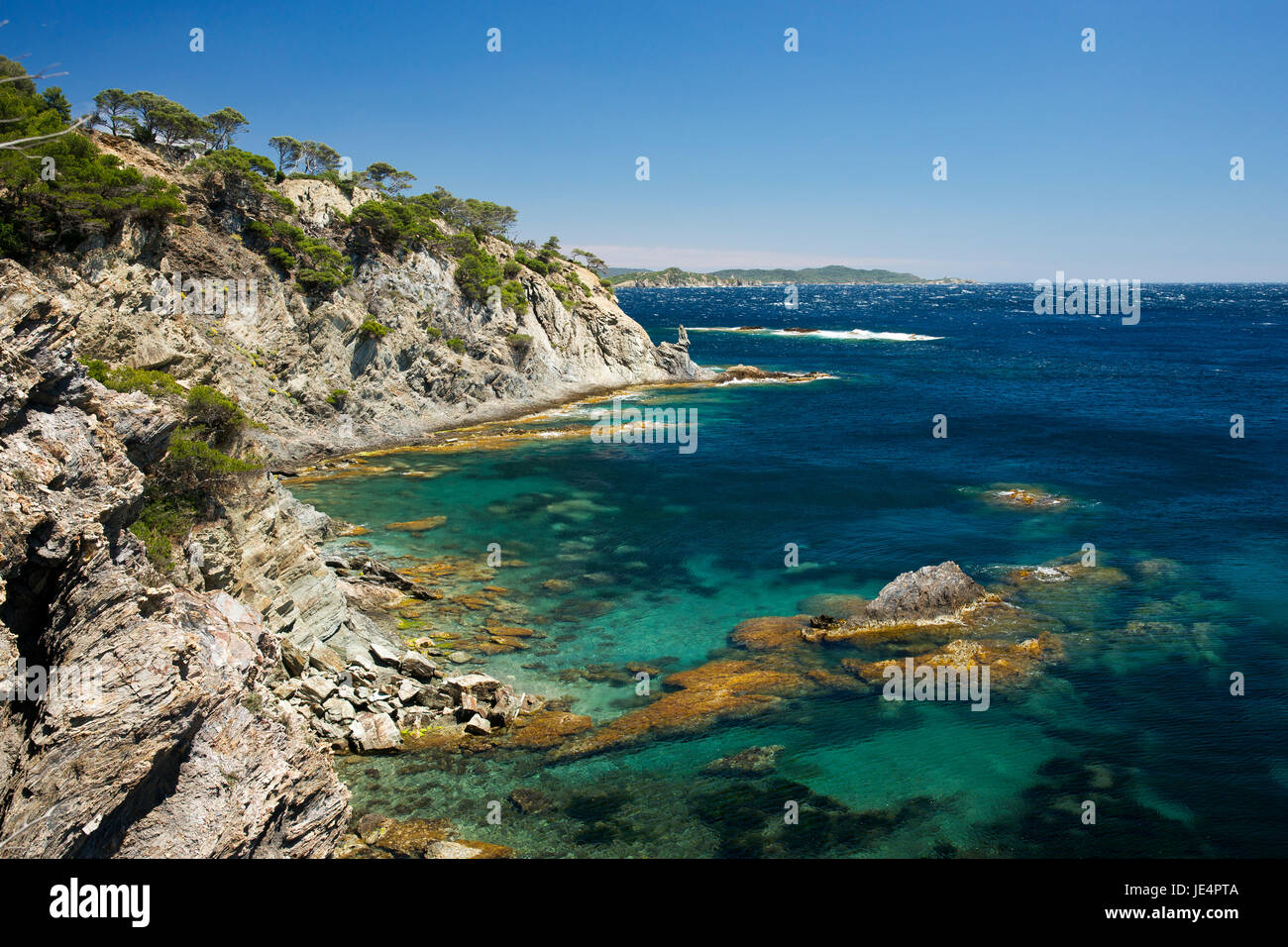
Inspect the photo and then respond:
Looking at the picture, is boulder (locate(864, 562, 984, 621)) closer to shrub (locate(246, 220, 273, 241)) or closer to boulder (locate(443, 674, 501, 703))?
boulder (locate(443, 674, 501, 703))

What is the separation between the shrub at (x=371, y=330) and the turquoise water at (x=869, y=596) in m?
12.2

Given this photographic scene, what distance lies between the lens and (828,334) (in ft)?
491

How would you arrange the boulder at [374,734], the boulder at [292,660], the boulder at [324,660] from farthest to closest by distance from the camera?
the boulder at [324,660]
the boulder at [292,660]
the boulder at [374,734]

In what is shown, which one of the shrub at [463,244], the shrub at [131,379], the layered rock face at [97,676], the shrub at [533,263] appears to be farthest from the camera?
the shrub at [533,263]

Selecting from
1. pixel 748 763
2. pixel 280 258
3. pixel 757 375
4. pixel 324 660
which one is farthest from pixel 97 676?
pixel 757 375

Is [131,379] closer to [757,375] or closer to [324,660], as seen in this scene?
[324,660]

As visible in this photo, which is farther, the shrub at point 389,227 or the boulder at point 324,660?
the shrub at point 389,227

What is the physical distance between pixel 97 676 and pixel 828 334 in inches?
5860

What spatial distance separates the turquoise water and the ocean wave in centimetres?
7013

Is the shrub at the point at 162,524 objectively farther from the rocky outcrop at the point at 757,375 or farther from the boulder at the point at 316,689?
the rocky outcrop at the point at 757,375

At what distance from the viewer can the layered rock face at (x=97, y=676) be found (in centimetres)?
1009

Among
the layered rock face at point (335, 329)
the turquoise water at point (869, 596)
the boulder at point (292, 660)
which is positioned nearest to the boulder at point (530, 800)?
the turquoise water at point (869, 596)

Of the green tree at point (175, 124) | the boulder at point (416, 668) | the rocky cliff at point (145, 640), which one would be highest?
→ the green tree at point (175, 124)
